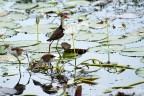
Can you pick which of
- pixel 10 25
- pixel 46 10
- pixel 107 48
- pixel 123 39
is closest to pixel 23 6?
pixel 46 10

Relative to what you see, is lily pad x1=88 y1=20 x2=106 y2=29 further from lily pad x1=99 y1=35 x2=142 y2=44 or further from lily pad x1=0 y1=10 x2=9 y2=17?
lily pad x1=0 y1=10 x2=9 y2=17

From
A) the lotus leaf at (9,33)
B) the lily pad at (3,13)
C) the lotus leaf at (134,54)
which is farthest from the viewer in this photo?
the lily pad at (3,13)

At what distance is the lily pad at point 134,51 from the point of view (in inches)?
76.8

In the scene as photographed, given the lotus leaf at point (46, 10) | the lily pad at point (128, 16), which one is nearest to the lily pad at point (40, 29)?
the lotus leaf at point (46, 10)

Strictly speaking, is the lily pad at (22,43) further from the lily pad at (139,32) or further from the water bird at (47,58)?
the lily pad at (139,32)

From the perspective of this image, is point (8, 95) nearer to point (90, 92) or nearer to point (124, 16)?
point (90, 92)

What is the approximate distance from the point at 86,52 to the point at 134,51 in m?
0.26

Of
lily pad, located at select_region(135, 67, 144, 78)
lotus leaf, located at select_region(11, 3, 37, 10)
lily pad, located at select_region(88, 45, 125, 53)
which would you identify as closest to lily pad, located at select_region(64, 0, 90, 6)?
lotus leaf, located at select_region(11, 3, 37, 10)

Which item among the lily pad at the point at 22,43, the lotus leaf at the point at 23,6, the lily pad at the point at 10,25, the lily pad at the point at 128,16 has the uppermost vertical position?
the lotus leaf at the point at 23,6

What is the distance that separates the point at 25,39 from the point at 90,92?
0.88 m

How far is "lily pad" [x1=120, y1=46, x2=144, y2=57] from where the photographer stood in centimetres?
195

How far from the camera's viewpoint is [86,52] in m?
2.04

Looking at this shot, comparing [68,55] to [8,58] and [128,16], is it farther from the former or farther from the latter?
[128,16]

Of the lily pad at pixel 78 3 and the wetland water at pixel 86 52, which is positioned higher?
the lily pad at pixel 78 3
